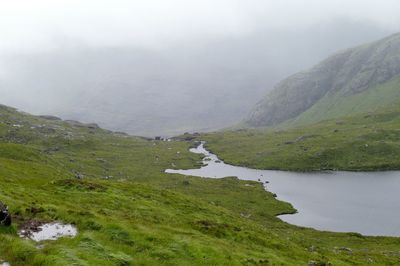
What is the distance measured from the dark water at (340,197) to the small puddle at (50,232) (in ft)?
237

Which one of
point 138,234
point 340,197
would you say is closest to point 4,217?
point 138,234

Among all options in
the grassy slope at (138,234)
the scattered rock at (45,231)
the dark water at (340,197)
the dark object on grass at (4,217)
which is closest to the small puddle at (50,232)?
the scattered rock at (45,231)

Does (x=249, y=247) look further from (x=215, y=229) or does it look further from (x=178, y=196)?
(x=178, y=196)

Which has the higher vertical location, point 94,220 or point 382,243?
point 94,220

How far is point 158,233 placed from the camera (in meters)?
35.1

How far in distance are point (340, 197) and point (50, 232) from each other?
105 metres

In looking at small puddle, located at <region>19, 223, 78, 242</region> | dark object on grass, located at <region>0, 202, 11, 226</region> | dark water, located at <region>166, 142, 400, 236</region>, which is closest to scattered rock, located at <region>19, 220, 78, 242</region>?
small puddle, located at <region>19, 223, 78, 242</region>

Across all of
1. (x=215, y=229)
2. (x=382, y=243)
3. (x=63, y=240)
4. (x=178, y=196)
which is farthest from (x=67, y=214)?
(x=382, y=243)

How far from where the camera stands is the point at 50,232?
31203mm

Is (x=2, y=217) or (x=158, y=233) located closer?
(x=2, y=217)

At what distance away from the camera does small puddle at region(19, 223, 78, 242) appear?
2977 centimetres

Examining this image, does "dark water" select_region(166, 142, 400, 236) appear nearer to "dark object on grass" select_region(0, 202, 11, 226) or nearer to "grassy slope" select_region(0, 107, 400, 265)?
"grassy slope" select_region(0, 107, 400, 265)

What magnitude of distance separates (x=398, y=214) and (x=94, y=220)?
89.5m

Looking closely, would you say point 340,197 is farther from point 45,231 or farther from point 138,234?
point 45,231
